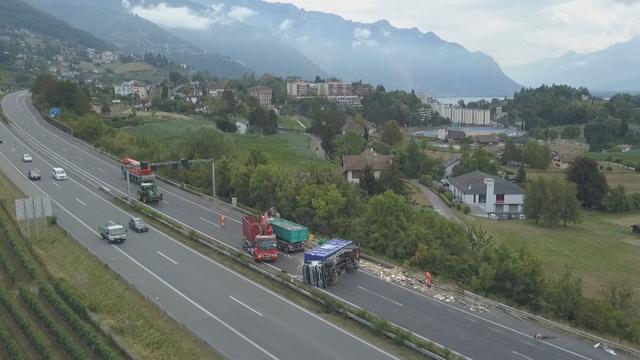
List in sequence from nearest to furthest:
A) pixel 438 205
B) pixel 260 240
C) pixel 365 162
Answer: pixel 260 240, pixel 438 205, pixel 365 162

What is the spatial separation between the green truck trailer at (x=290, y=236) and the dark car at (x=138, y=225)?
9.33m

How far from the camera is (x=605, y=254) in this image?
47.3 meters

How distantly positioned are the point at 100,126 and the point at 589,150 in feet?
346

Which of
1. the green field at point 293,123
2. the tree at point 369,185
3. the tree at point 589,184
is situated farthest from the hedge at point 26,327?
the green field at point 293,123

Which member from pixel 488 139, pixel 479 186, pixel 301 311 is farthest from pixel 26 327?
pixel 488 139

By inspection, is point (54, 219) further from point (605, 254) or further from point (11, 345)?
point (605, 254)

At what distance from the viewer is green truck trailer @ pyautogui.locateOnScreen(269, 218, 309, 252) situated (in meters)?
34.2

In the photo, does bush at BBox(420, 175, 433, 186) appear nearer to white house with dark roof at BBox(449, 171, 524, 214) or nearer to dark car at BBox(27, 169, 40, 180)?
white house with dark roof at BBox(449, 171, 524, 214)

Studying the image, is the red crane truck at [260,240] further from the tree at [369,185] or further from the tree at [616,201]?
the tree at [616,201]

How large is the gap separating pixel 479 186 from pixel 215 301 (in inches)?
1890

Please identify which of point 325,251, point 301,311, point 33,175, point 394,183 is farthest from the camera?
point 394,183

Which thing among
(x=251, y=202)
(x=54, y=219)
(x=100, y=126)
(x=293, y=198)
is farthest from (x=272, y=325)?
(x=100, y=126)

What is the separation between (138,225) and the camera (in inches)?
1499

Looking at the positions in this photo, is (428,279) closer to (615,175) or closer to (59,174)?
(59,174)
